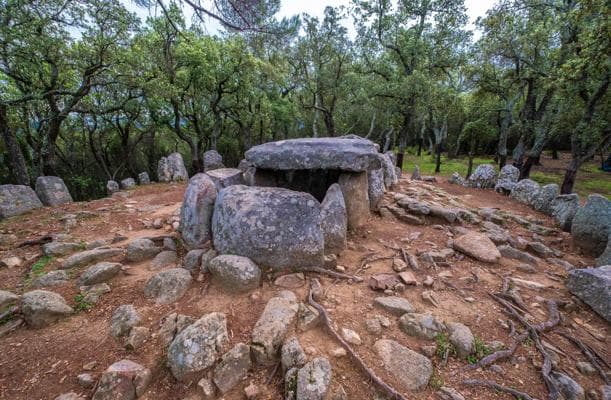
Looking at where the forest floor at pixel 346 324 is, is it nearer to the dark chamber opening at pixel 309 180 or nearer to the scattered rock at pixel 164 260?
the scattered rock at pixel 164 260

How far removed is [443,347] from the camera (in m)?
2.73

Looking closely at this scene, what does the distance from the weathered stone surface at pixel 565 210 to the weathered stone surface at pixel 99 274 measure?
9415 mm

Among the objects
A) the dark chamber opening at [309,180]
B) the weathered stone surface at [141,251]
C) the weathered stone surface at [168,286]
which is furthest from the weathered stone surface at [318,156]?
the weathered stone surface at [168,286]

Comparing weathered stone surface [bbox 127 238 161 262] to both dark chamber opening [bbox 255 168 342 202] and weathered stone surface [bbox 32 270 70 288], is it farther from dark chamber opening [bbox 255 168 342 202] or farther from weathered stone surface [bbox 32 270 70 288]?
dark chamber opening [bbox 255 168 342 202]

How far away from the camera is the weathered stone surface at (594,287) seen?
10.8ft

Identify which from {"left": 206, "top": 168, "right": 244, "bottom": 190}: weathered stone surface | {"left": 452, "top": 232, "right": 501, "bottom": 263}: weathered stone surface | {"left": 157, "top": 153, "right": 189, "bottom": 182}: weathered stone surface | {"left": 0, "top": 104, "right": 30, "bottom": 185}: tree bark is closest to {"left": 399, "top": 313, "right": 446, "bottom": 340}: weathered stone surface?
{"left": 452, "top": 232, "right": 501, "bottom": 263}: weathered stone surface

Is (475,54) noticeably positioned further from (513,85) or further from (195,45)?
(195,45)

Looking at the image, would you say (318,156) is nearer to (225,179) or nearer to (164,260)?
(225,179)

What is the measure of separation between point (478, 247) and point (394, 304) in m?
2.55

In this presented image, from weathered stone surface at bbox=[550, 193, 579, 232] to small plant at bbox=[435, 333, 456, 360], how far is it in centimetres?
586

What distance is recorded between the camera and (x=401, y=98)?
13.3 meters

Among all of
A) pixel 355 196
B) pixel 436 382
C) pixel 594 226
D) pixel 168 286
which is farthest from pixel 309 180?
pixel 594 226

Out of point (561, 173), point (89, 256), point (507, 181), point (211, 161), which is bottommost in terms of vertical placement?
point (561, 173)

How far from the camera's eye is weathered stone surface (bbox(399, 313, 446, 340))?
9.38ft
